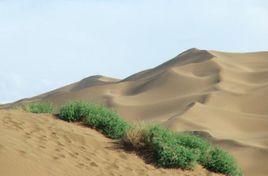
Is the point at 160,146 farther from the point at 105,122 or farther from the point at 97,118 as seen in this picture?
the point at 97,118

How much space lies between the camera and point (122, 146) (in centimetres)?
1348

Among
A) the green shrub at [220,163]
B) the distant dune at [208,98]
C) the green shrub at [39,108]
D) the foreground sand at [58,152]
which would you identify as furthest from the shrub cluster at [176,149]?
the distant dune at [208,98]

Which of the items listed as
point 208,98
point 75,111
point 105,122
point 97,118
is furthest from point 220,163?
point 208,98

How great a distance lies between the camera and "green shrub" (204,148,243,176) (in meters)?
13.7

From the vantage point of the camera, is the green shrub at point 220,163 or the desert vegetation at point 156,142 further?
the green shrub at point 220,163

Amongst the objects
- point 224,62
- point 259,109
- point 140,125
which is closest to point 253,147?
point 259,109

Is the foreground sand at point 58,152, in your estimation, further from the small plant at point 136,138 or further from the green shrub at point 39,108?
the green shrub at point 39,108

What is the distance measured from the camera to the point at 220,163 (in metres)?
13.8

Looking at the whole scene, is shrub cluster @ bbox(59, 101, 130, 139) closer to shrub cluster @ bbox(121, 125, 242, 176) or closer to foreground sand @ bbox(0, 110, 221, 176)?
foreground sand @ bbox(0, 110, 221, 176)

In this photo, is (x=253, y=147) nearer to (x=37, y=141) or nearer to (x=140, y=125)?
(x=140, y=125)

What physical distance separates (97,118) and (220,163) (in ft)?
8.02

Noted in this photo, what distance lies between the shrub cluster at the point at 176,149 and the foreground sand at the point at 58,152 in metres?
0.21

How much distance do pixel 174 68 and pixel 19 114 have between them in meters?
43.8

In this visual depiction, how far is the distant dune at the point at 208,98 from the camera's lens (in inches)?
1318
